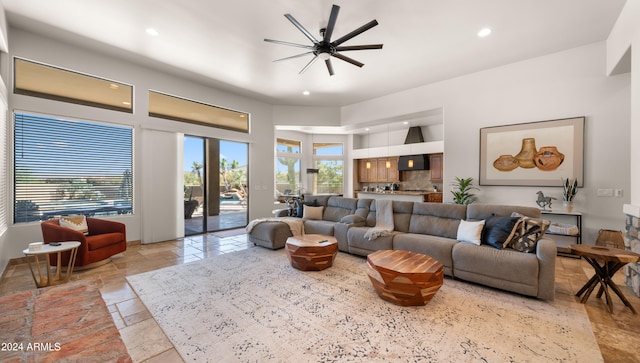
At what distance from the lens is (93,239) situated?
3701mm

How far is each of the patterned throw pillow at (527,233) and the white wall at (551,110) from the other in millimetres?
2118

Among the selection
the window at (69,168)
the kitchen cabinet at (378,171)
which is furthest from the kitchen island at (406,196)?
the window at (69,168)

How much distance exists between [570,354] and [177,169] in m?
6.42

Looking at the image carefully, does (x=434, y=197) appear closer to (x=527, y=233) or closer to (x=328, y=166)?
(x=328, y=166)

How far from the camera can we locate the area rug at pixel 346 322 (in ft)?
6.28

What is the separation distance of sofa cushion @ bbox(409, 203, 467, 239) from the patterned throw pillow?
79cm

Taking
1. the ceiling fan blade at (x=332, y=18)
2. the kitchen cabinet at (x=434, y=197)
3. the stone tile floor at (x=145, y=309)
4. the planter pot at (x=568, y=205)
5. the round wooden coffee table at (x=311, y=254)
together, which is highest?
the ceiling fan blade at (x=332, y=18)

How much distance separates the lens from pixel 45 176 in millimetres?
4105

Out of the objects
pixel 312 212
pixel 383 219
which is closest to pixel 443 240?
pixel 383 219

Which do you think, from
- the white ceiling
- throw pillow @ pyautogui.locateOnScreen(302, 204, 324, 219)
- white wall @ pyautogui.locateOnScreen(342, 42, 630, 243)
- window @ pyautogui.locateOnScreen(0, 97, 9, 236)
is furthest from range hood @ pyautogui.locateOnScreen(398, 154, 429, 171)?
window @ pyautogui.locateOnScreen(0, 97, 9, 236)

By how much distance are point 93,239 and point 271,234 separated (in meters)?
2.59

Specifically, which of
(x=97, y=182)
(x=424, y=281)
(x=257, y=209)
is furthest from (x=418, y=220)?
(x=97, y=182)

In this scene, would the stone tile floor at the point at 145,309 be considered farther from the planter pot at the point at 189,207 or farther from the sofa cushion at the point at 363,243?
the sofa cushion at the point at 363,243

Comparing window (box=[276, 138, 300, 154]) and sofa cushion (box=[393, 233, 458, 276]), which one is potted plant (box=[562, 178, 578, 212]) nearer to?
sofa cushion (box=[393, 233, 458, 276])
